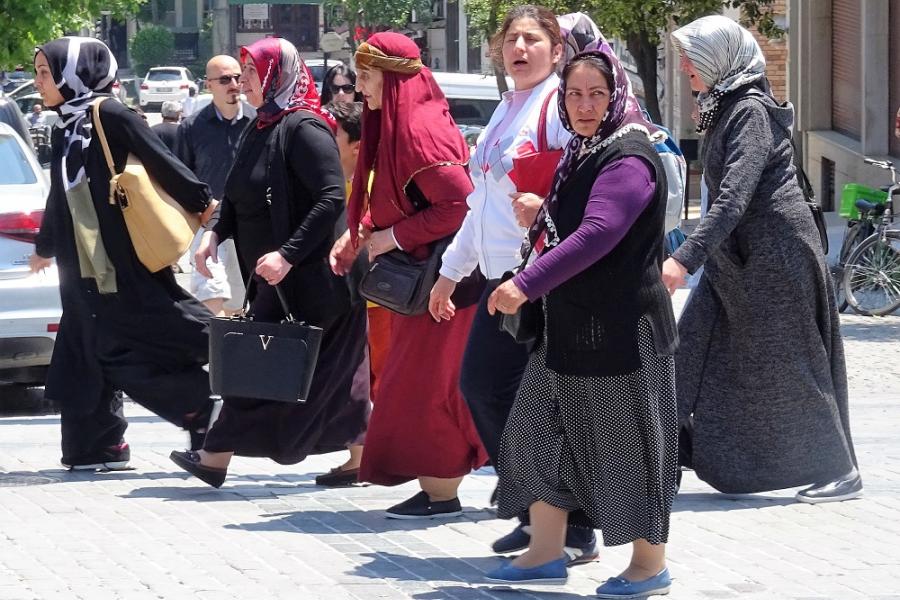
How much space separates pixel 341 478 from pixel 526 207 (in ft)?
6.47

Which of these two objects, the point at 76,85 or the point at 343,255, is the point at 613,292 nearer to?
the point at 343,255

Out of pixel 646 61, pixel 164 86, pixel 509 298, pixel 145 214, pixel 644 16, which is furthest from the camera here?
pixel 164 86

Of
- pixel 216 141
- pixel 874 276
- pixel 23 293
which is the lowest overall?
pixel 874 276

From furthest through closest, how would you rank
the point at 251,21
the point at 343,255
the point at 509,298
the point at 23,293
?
1. the point at 251,21
2. the point at 23,293
3. the point at 343,255
4. the point at 509,298

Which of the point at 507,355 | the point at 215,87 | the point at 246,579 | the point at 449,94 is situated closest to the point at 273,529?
the point at 246,579

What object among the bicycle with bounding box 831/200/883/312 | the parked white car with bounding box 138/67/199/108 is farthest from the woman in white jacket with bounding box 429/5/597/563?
the parked white car with bounding box 138/67/199/108

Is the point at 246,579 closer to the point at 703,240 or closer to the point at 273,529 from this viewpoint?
the point at 273,529

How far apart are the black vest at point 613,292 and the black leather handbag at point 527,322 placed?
0.27 feet

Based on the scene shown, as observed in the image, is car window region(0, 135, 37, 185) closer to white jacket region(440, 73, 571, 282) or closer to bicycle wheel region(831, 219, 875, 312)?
white jacket region(440, 73, 571, 282)

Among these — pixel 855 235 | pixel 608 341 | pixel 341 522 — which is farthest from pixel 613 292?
pixel 855 235

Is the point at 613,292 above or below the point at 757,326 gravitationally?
above

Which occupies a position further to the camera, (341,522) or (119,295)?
(119,295)

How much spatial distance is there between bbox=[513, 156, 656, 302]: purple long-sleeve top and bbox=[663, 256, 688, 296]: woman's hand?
0.48 meters

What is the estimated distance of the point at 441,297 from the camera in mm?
5574
